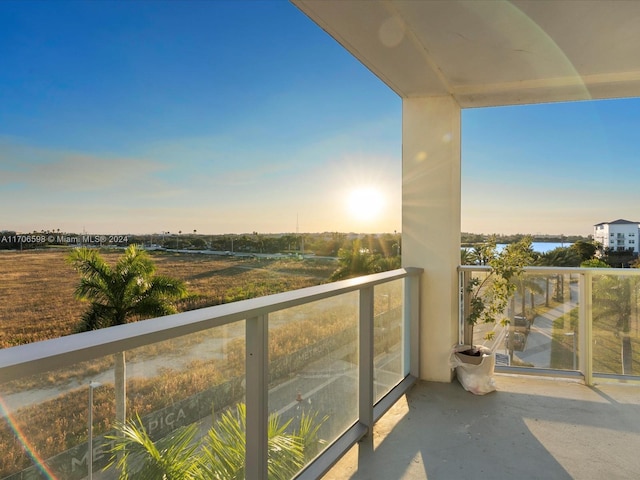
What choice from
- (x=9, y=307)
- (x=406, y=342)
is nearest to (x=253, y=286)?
(x=9, y=307)

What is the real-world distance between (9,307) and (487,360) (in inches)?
914

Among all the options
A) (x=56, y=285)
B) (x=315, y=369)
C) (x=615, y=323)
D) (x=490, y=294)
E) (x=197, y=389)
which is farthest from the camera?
(x=56, y=285)

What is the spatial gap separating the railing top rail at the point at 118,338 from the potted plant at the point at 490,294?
2.28 meters

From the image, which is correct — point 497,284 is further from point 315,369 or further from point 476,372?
point 315,369

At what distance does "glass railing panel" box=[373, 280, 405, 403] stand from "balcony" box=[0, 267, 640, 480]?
0.05 feet

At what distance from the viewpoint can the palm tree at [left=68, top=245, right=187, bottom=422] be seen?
16.9 meters

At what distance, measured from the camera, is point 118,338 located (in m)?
1.01

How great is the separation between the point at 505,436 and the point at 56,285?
68.3ft

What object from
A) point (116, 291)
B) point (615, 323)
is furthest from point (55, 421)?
point (116, 291)

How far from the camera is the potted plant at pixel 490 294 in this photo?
11.2 feet

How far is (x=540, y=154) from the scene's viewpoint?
9.39 metres

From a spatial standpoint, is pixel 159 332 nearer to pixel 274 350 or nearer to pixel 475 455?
pixel 274 350

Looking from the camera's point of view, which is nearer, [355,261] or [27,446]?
[27,446]

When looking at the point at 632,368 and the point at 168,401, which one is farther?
the point at 632,368
